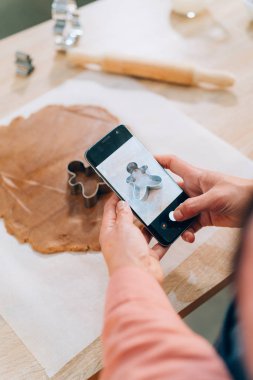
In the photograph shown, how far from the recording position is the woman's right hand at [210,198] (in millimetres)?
634

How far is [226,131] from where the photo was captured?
848mm

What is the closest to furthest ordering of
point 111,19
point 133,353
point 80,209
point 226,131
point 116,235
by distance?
point 133,353 < point 116,235 < point 80,209 < point 226,131 < point 111,19

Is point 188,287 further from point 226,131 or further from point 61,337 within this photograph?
point 226,131

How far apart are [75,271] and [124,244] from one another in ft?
0.47

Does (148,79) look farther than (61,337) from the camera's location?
Yes

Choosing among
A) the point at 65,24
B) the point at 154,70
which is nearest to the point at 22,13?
the point at 65,24

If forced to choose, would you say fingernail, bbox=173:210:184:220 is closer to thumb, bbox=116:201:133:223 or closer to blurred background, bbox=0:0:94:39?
thumb, bbox=116:201:133:223

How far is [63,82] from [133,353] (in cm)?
64

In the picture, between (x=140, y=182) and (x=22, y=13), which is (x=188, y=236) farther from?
(x=22, y=13)

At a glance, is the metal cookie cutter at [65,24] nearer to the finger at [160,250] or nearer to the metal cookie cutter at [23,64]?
the metal cookie cutter at [23,64]

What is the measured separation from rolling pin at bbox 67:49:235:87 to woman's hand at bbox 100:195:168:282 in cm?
38

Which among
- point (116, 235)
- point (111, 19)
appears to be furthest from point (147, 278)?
point (111, 19)

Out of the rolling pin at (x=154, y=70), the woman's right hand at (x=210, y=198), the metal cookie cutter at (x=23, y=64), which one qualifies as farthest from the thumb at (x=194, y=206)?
the metal cookie cutter at (x=23, y=64)

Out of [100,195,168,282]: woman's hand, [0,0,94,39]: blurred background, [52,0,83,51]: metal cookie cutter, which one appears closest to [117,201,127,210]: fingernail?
[100,195,168,282]: woman's hand
